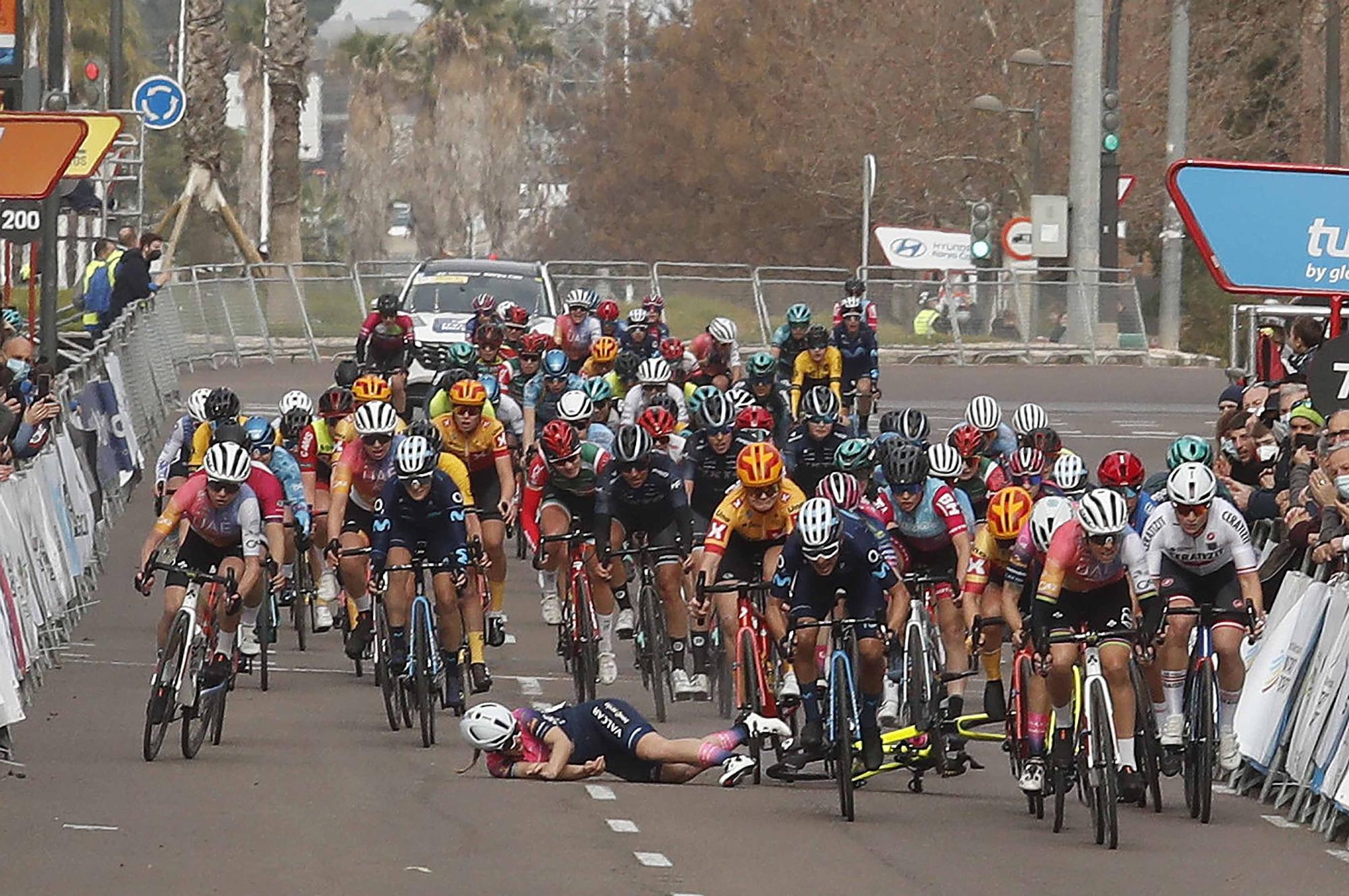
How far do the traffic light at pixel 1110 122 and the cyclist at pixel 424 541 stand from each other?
107 feet

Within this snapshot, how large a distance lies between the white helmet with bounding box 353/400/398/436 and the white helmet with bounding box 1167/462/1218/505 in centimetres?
536

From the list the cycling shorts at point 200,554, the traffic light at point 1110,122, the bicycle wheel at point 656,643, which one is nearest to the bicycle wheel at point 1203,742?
the bicycle wheel at point 656,643

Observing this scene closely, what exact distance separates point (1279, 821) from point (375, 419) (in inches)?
245

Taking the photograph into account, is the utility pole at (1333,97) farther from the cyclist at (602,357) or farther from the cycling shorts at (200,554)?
the cycling shorts at (200,554)

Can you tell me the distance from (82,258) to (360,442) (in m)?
75.3

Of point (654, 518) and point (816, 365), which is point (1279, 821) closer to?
point (654, 518)

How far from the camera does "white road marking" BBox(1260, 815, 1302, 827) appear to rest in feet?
48.1

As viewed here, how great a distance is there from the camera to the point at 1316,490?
16.0 metres

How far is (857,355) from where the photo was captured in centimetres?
3122

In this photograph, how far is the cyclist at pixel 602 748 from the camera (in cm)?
1489

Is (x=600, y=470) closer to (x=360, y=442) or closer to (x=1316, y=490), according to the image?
(x=360, y=442)

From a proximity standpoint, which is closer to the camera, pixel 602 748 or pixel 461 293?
pixel 602 748

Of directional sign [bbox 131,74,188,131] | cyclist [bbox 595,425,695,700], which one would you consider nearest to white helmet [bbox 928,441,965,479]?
cyclist [bbox 595,425,695,700]

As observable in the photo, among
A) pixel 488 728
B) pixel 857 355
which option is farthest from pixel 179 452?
pixel 857 355
